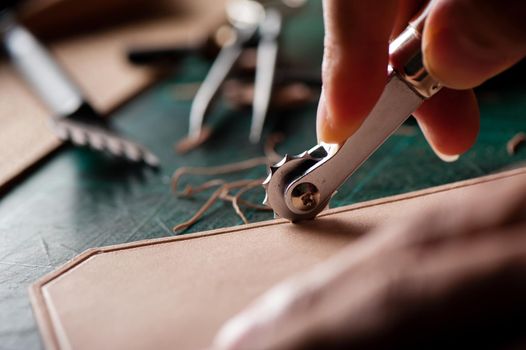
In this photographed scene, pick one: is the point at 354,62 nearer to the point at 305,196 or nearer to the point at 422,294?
the point at 305,196

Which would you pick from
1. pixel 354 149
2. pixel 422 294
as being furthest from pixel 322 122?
pixel 422 294

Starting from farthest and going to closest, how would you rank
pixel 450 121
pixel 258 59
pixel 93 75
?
→ 1. pixel 93 75
2. pixel 258 59
3. pixel 450 121

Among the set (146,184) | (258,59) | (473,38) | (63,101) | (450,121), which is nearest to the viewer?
(473,38)

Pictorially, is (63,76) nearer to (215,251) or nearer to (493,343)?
(215,251)

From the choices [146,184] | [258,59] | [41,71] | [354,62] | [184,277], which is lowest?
[184,277]

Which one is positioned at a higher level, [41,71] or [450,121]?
[41,71]

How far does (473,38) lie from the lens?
740 millimetres

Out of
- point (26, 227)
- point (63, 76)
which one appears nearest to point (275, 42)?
point (63, 76)

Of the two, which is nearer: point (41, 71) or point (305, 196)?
point (305, 196)

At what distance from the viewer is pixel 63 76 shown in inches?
60.0

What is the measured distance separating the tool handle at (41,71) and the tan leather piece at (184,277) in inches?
24.2

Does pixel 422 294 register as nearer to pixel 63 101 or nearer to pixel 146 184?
pixel 146 184

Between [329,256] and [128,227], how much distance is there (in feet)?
1.21

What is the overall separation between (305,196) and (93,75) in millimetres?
1069
